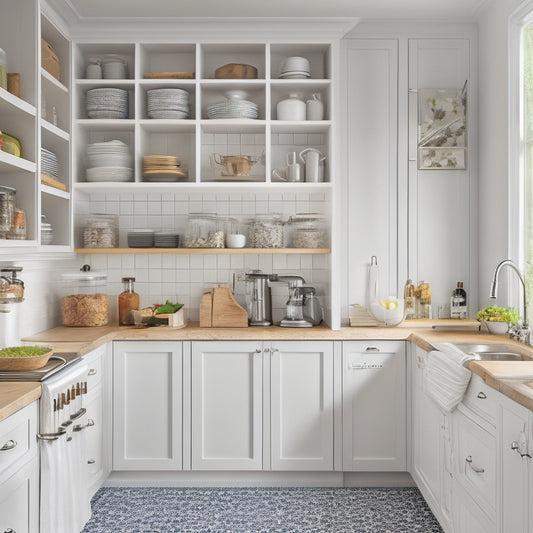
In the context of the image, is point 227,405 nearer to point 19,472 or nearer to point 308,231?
point 308,231

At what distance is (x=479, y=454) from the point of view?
243 cm

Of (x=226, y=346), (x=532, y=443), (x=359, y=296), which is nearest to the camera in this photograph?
(x=532, y=443)

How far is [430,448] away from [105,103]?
2691 mm

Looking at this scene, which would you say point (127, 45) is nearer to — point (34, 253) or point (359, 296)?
point (34, 253)

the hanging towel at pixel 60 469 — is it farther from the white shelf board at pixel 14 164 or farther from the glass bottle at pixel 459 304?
the glass bottle at pixel 459 304

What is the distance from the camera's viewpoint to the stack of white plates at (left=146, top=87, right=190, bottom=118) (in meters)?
3.80

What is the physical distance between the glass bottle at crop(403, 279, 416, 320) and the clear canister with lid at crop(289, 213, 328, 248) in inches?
23.5

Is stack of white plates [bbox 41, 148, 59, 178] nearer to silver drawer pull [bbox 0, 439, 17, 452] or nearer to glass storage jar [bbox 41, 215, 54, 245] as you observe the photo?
glass storage jar [bbox 41, 215, 54, 245]

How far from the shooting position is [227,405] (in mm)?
3570

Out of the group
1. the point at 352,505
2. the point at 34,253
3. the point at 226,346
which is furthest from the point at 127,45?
the point at 352,505

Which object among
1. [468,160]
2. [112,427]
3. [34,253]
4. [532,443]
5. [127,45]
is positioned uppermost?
[127,45]

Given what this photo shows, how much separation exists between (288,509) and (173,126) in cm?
231

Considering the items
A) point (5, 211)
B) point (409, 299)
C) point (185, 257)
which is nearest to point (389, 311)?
point (409, 299)

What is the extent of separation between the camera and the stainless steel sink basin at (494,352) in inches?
116
